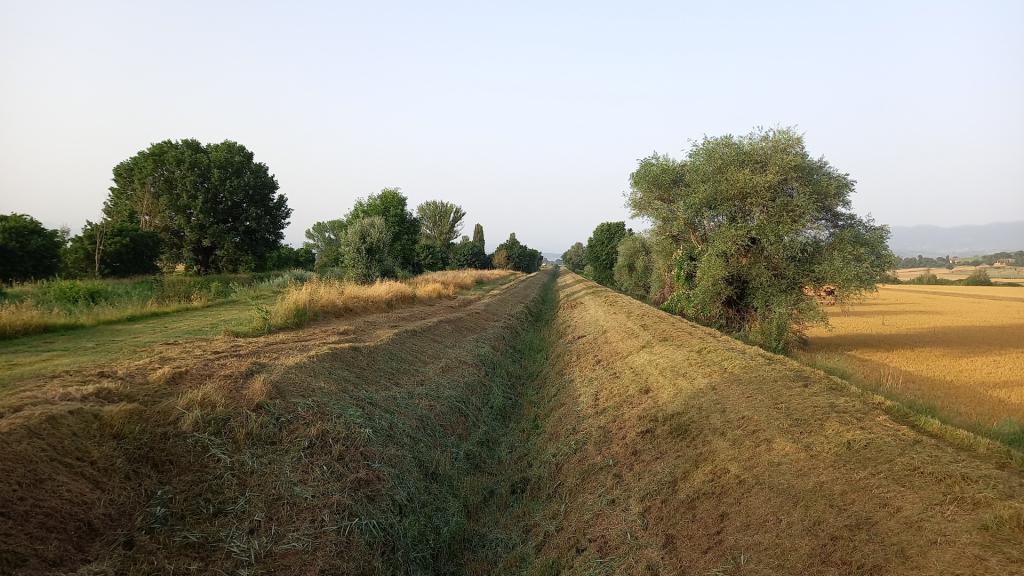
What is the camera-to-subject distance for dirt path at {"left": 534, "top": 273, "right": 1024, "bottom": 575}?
317 cm

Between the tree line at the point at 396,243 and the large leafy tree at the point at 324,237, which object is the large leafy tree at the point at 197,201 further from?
the large leafy tree at the point at 324,237

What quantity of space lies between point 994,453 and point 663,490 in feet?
10.1

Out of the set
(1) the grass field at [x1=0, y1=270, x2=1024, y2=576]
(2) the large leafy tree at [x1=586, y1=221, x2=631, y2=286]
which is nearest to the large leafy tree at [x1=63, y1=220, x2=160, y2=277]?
(1) the grass field at [x1=0, y1=270, x2=1024, y2=576]

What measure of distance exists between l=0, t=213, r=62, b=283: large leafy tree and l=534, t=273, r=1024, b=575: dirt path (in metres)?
26.5

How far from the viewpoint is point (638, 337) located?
1239 cm

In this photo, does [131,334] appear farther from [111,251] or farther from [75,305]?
[111,251]

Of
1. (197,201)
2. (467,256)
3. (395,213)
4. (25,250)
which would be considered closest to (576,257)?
(467,256)

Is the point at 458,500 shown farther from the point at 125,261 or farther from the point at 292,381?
the point at 125,261

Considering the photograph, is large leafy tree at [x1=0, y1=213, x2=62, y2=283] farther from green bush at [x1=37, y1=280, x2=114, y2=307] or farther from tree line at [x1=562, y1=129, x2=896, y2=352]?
tree line at [x1=562, y1=129, x2=896, y2=352]

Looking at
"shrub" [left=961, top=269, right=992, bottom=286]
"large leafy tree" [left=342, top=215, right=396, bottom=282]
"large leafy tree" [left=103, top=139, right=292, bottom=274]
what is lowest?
"shrub" [left=961, top=269, right=992, bottom=286]

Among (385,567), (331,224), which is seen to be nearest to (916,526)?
(385,567)

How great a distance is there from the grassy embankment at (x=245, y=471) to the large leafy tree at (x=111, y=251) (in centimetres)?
2520

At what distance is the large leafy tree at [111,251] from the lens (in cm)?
2519

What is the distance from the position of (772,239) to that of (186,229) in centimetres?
3651
